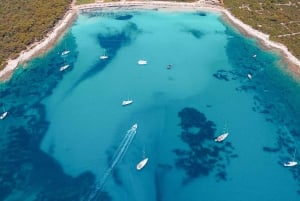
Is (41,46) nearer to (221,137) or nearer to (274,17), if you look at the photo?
(221,137)

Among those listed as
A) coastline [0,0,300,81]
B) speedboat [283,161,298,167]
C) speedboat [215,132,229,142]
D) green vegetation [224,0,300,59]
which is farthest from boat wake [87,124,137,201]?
green vegetation [224,0,300,59]

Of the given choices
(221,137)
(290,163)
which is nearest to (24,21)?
(221,137)

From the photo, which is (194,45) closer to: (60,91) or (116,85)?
(116,85)

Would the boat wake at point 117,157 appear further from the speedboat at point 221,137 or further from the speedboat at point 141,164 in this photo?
the speedboat at point 221,137

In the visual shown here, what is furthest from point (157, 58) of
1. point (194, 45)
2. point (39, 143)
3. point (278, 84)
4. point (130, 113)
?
point (39, 143)

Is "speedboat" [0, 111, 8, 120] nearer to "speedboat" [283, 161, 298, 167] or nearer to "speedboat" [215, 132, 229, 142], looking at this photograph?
"speedboat" [215, 132, 229, 142]

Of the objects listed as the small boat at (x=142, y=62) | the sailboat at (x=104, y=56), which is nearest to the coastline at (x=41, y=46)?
the sailboat at (x=104, y=56)
